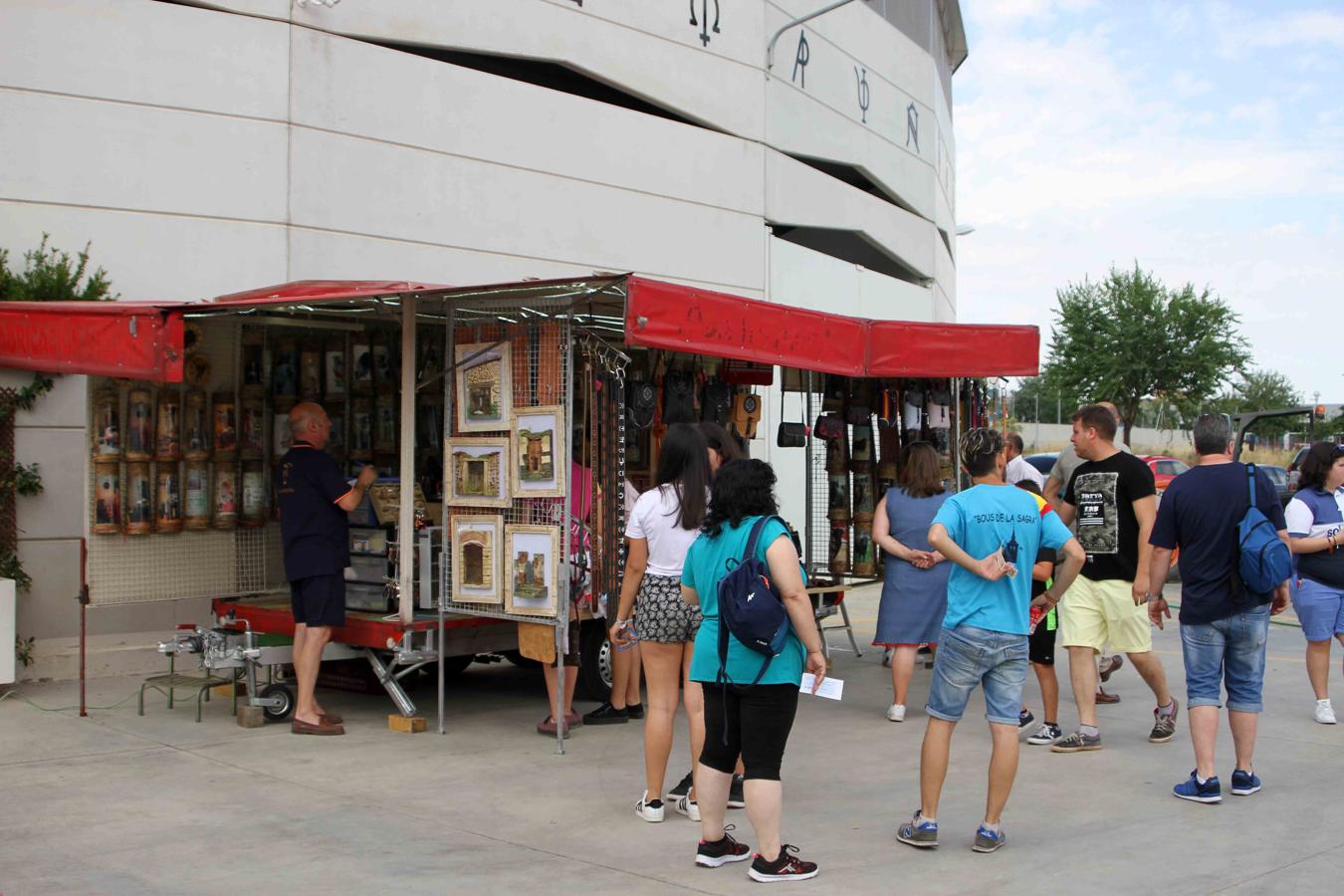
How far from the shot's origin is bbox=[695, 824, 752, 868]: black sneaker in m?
5.64

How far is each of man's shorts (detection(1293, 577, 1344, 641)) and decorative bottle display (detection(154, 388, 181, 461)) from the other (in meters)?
7.93

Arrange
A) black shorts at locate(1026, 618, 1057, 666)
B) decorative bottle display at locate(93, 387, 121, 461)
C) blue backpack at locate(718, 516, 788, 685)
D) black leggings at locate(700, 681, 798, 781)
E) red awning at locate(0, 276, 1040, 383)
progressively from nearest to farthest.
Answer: blue backpack at locate(718, 516, 788, 685), black leggings at locate(700, 681, 798, 781), red awning at locate(0, 276, 1040, 383), black shorts at locate(1026, 618, 1057, 666), decorative bottle display at locate(93, 387, 121, 461)

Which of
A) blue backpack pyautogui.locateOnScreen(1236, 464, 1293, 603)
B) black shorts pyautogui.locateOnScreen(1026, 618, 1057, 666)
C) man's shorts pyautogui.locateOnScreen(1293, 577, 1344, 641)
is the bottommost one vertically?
black shorts pyautogui.locateOnScreen(1026, 618, 1057, 666)

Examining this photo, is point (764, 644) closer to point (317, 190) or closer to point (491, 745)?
point (491, 745)

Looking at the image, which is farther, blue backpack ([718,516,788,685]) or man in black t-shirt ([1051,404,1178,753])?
man in black t-shirt ([1051,404,1178,753])

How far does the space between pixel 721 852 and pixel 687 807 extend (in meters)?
0.90

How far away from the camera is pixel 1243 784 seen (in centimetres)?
688

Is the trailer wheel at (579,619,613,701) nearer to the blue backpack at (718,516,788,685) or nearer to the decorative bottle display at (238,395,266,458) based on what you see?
the decorative bottle display at (238,395,266,458)

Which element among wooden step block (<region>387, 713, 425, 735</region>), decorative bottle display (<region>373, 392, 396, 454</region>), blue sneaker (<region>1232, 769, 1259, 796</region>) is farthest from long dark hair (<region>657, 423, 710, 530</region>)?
decorative bottle display (<region>373, 392, 396, 454</region>)

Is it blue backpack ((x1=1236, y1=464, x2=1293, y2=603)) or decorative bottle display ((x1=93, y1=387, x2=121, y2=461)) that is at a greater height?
decorative bottle display ((x1=93, y1=387, x2=121, y2=461))

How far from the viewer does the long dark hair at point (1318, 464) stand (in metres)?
8.92

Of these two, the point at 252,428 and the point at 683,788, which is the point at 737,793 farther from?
the point at 252,428

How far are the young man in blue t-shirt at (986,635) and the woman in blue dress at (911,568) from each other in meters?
2.87

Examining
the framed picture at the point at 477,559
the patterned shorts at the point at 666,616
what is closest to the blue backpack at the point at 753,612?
the patterned shorts at the point at 666,616
